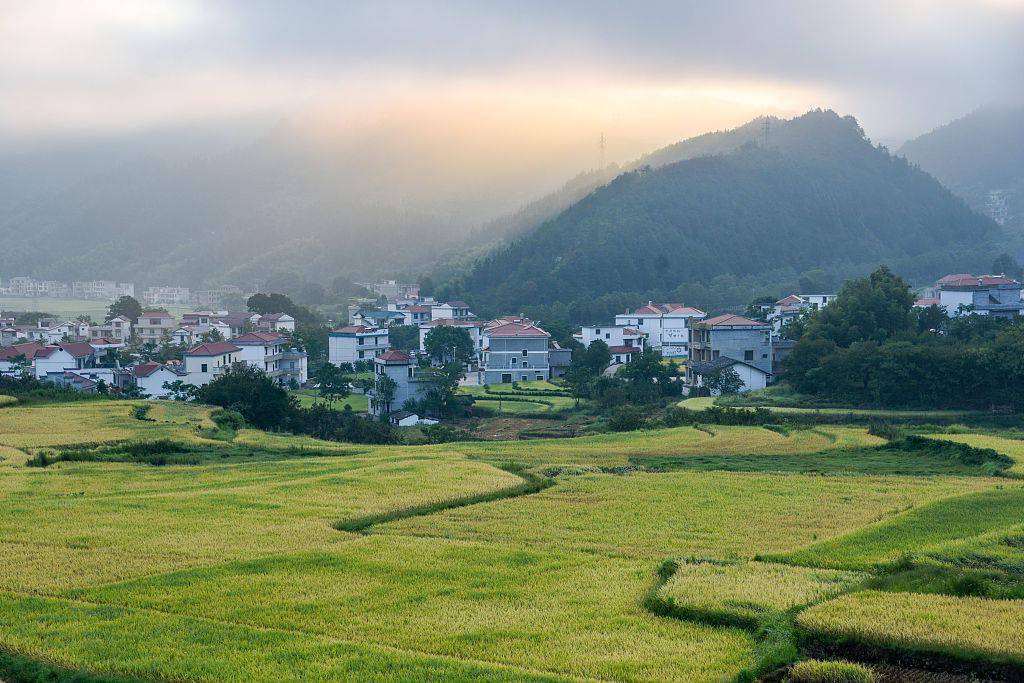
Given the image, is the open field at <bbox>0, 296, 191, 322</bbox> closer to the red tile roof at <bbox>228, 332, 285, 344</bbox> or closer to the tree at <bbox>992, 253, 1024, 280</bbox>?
the red tile roof at <bbox>228, 332, 285, 344</bbox>

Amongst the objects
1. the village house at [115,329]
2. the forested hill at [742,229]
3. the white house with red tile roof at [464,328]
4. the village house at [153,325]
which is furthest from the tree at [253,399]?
the forested hill at [742,229]

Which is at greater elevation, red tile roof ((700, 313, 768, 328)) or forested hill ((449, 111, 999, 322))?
forested hill ((449, 111, 999, 322))

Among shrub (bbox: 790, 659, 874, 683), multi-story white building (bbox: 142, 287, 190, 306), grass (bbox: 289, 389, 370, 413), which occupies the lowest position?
shrub (bbox: 790, 659, 874, 683)

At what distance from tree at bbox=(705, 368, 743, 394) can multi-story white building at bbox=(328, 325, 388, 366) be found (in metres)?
26.9

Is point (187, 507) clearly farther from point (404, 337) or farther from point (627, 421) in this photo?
point (404, 337)

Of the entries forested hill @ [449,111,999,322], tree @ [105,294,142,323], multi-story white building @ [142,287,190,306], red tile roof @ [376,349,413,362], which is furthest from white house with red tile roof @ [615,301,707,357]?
multi-story white building @ [142,287,190,306]

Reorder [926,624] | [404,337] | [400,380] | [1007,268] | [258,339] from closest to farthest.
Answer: [926,624]
[400,380]
[258,339]
[404,337]
[1007,268]

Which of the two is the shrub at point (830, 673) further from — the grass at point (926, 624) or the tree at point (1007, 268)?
the tree at point (1007, 268)

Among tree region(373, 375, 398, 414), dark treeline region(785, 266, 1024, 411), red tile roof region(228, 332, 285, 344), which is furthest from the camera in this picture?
red tile roof region(228, 332, 285, 344)

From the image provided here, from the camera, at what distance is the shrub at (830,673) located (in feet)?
36.6

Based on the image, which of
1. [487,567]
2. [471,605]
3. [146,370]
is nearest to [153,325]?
[146,370]

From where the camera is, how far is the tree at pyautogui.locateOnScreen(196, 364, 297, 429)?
45.0 metres

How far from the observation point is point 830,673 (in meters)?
11.2

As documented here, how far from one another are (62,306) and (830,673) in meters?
157
